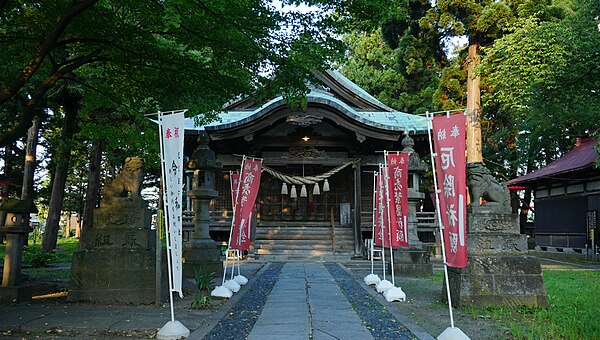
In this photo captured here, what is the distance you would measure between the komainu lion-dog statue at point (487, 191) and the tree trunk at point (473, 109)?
39.4 feet

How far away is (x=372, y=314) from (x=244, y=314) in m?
1.92

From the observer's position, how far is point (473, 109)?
1914cm

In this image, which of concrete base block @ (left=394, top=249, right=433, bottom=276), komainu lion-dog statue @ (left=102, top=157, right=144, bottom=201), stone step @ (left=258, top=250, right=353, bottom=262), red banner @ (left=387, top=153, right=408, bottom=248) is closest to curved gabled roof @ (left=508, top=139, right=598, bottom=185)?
concrete base block @ (left=394, top=249, right=433, bottom=276)

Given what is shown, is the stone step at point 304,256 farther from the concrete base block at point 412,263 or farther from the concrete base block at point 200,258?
the concrete base block at point 200,258

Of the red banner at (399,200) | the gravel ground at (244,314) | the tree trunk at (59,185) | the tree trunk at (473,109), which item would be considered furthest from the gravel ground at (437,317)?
the tree trunk at (59,185)

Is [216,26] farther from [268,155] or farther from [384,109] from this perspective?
[384,109]

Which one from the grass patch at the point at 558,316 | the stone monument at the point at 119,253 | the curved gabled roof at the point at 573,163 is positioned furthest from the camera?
the curved gabled roof at the point at 573,163

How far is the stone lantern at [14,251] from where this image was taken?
7.17 meters

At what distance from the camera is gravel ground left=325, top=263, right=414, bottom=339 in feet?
17.6

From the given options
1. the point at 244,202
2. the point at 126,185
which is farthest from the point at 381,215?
the point at 126,185

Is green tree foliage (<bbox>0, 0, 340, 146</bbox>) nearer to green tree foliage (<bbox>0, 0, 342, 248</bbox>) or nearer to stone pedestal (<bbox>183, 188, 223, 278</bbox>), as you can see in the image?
green tree foliage (<bbox>0, 0, 342, 248</bbox>)

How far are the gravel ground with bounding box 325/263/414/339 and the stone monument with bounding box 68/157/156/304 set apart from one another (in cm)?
351

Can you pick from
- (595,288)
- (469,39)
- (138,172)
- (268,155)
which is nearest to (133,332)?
(138,172)

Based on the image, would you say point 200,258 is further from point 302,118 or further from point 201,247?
point 302,118
